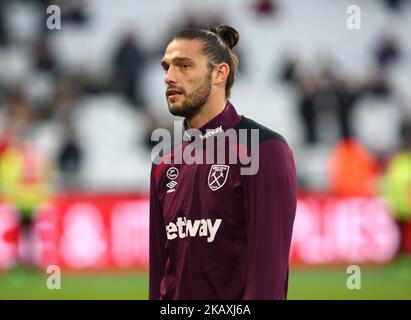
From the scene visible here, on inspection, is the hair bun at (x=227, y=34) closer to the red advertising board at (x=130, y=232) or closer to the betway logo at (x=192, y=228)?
the betway logo at (x=192, y=228)

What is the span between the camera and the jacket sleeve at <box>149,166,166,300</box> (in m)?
3.97

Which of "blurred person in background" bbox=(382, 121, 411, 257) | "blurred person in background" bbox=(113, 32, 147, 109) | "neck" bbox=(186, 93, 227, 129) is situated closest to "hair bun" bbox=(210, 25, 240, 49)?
"neck" bbox=(186, 93, 227, 129)

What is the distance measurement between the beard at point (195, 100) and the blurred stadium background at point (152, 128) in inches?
227

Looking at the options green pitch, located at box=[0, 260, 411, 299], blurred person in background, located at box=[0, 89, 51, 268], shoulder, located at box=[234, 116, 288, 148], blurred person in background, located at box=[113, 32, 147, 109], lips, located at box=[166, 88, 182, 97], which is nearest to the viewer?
shoulder, located at box=[234, 116, 288, 148]

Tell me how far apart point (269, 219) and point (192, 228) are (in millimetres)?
359

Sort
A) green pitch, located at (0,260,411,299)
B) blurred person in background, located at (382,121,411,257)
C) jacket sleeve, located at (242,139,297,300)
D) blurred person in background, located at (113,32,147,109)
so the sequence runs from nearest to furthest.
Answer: jacket sleeve, located at (242,139,297,300), green pitch, located at (0,260,411,299), blurred person in background, located at (382,121,411,257), blurred person in background, located at (113,32,147,109)

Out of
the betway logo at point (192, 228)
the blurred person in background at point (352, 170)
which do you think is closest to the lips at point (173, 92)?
the betway logo at point (192, 228)

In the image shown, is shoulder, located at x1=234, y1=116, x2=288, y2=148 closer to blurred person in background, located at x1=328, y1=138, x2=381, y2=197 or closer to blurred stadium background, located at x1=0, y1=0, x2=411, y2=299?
blurred stadium background, located at x1=0, y1=0, x2=411, y2=299

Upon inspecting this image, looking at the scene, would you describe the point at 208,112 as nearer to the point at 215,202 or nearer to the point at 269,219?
the point at 215,202

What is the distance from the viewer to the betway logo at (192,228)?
3.56 metres

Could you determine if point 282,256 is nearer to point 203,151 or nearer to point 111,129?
point 203,151

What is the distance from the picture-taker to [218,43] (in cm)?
388

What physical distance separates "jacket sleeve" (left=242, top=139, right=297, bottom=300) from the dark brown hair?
→ 1.65 feet
